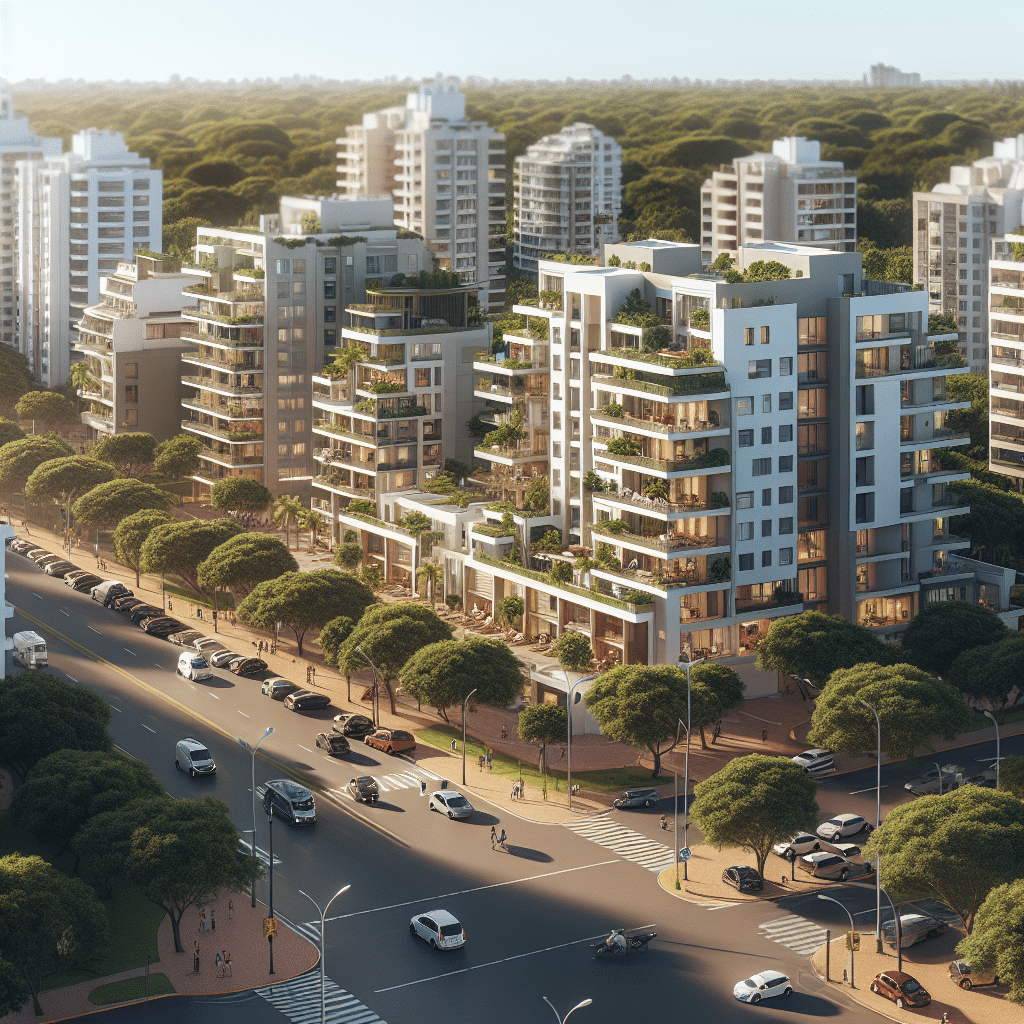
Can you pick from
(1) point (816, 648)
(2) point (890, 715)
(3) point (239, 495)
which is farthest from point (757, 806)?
(3) point (239, 495)

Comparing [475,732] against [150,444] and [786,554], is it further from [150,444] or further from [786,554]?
[150,444]

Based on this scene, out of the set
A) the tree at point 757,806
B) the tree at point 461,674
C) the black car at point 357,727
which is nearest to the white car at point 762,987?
the tree at point 757,806

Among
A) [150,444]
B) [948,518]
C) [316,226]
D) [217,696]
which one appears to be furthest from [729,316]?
[150,444]

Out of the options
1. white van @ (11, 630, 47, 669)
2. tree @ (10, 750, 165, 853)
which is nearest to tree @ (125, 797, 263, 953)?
tree @ (10, 750, 165, 853)

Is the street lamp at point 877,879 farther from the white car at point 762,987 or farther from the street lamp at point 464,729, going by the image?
the street lamp at point 464,729

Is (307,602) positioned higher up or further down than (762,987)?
higher up

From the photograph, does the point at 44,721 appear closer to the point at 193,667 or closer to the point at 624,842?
the point at 193,667
